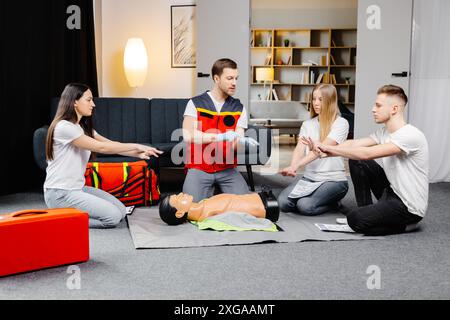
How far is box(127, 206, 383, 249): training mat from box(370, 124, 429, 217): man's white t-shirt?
0.32 meters

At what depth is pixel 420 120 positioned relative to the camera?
17.5 feet

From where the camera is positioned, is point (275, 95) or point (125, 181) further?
point (275, 95)

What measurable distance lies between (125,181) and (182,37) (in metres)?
2.86

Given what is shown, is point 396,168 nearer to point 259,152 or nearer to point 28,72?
point 259,152

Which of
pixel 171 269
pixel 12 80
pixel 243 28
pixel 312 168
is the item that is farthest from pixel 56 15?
pixel 171 269

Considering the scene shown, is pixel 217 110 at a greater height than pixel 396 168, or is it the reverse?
pixel 217 110

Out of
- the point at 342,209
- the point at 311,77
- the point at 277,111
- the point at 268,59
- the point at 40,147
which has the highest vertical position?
the point at 268,59

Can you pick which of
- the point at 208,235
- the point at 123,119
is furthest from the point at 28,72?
the point at 208,235

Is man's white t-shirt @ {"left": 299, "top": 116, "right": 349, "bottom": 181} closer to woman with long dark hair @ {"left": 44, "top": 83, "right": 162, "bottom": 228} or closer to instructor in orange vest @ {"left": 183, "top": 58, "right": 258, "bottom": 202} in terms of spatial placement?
instructor in orange vest @ {"left": 183, "top": 58, "right": 258, "bottom": 202}

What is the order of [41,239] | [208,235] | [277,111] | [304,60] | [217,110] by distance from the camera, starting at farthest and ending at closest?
[304,60], [277,111], [217,110], [208,235], [41,239]

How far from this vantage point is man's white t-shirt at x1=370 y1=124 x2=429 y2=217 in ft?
9.93

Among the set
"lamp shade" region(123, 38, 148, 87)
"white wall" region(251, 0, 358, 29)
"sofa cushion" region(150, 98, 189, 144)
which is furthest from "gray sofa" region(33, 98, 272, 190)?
"white wall" region(251, 0, 358, 29)

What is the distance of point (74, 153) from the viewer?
3.14 m
